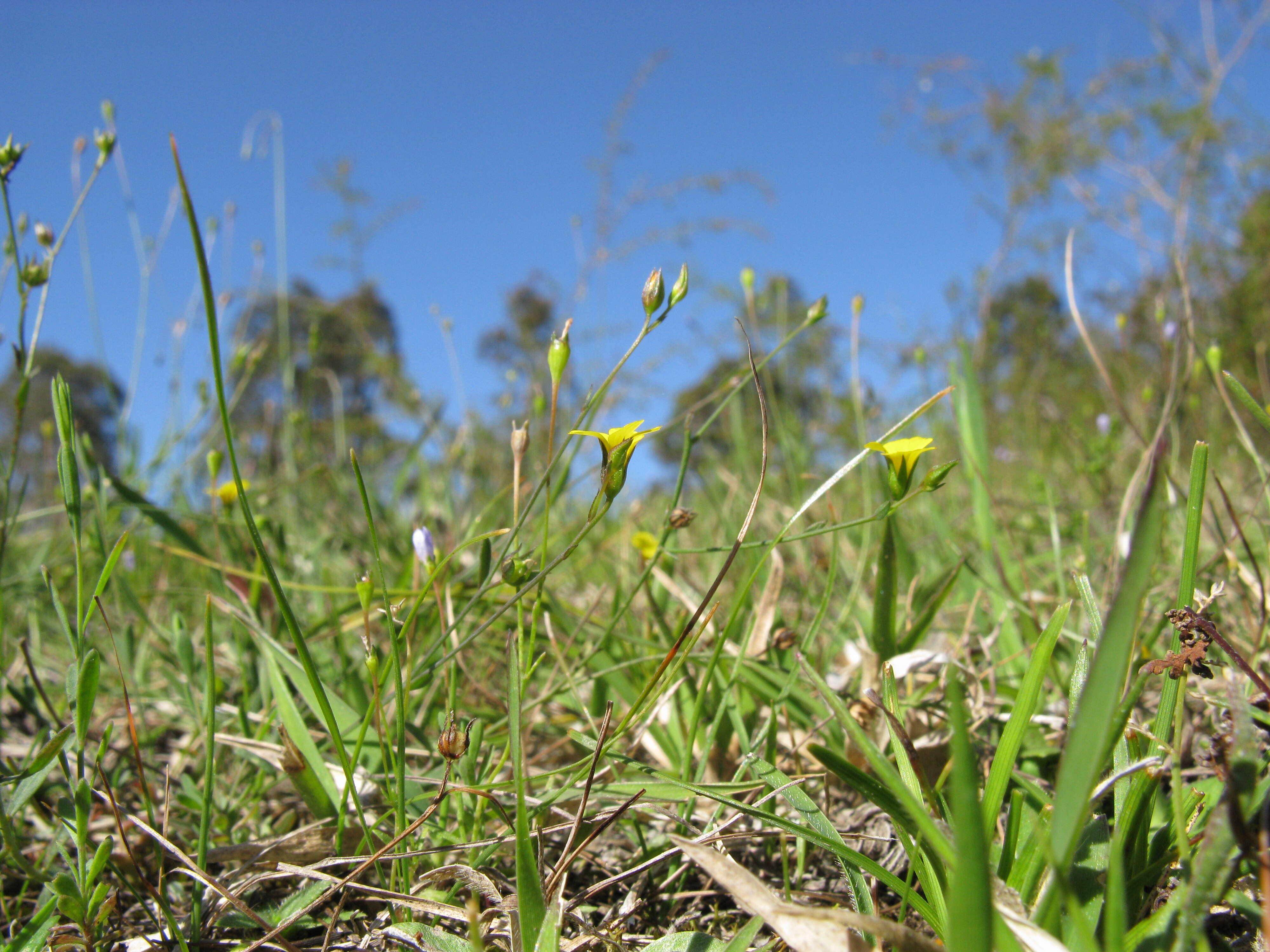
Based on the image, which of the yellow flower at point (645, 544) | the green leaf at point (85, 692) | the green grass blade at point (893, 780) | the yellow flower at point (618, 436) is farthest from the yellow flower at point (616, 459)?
the yellow flower at point (645, 544)

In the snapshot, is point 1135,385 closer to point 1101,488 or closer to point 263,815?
point 1101,488

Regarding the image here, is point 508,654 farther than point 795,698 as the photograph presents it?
No

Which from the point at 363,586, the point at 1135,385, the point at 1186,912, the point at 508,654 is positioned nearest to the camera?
the point at 1186,912

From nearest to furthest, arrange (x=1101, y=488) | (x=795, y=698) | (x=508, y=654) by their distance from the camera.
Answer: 1. (x=508, y=654)
2. (x=795, y=698)
3. (x=1101, y=488)

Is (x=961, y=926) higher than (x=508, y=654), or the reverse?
(x=508, y=654)

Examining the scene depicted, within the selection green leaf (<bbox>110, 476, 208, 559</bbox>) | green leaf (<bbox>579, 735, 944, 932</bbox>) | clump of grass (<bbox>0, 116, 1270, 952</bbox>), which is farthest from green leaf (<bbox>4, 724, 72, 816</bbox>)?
green leaf (<bbox>579, 735, 944, 932</bbox>)

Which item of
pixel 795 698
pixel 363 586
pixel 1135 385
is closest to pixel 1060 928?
pixel 795 698

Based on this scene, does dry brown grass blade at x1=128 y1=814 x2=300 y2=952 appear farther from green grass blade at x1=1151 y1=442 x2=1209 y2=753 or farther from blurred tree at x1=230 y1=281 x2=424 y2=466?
green grass blade at x1=1151 y1=442 x2=1209 y2=753
